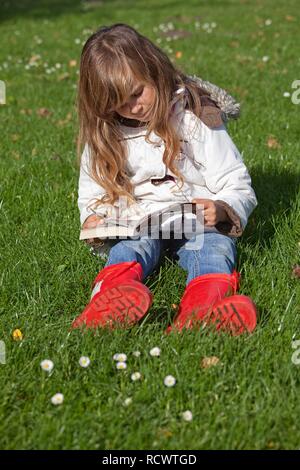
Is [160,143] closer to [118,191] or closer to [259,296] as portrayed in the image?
[118,191]

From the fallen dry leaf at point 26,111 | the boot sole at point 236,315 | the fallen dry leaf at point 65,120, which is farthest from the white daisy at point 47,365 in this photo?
the fallen dry leaf at point 26,111

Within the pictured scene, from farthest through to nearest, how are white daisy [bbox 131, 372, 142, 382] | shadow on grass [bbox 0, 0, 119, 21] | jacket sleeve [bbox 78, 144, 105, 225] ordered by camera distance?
shadow on grass [bbox 0, 0, 119, 21], jacket sleeve [bbox 78, 144, 105, 225], white daisy [bbox 131, 372, 142, 382]

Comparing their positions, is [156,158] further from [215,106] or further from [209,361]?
[209,361]

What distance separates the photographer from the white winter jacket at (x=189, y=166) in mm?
3354

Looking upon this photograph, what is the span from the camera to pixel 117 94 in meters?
3.13

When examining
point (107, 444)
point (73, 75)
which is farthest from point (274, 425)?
point (73, 75)

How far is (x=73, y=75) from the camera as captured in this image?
741 cm

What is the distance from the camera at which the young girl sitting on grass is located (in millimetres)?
3107

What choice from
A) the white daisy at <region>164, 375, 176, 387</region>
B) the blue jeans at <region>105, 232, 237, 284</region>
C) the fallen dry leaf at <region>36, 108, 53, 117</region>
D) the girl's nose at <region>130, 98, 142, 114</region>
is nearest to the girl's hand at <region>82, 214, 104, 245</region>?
the blue jeans at <region>105, 232, 237, 284</region>

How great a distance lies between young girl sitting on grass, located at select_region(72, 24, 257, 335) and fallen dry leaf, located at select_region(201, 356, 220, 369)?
302 millimetres

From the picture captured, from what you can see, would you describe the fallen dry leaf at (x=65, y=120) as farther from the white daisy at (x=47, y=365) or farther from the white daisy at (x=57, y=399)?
the white daisy at (x=57, y=399)

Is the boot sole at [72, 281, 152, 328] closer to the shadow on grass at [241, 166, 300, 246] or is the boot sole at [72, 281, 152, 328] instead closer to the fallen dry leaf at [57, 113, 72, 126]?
the shadow on grass at [241, 166, 300, 246]
